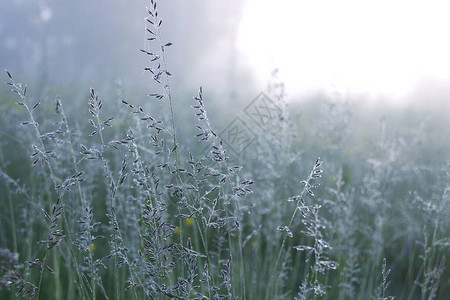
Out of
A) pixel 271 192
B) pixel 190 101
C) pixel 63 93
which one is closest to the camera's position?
pixel 271 192

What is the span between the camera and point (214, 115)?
5746 millimetres

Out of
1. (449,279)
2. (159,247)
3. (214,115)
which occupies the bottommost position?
(449,279)

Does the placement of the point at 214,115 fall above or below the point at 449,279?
above

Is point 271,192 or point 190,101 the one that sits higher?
point 190,101

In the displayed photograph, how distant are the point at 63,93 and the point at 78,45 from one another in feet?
59.5

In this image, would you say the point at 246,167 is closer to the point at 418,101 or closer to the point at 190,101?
the point at 190,101

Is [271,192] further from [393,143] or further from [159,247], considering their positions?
[159,247]

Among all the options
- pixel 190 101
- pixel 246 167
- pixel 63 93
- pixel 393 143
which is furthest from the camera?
pixel 190 101

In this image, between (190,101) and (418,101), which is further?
(418,101)

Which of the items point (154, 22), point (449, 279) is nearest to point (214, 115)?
point (449, 279)

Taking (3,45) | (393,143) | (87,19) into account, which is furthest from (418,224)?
(87,19)

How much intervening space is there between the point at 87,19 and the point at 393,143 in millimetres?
23647

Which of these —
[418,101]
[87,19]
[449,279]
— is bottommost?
[449,279]

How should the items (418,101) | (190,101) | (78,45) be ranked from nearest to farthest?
(190,101), (418,101), (78,45)
